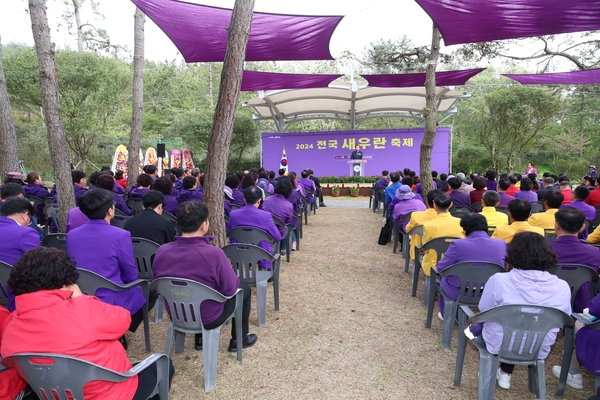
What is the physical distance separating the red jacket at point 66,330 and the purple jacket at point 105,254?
92cm

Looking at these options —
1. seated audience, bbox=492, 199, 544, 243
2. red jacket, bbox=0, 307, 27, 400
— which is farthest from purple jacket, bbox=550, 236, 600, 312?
red jacket, bbox=0, 307, 27, 400

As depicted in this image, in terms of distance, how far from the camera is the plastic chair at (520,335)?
202cm

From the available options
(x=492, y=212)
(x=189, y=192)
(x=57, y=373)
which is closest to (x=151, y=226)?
(x=189, y=192)

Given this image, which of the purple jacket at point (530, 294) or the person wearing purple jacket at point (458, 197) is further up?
the person wearing purple jacket at point (458, 197)

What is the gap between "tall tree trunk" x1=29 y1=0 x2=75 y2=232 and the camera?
14.8 ft

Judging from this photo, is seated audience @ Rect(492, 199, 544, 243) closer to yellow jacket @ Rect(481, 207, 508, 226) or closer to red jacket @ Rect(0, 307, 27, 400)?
yellow jacket @ Rect(481, 207, 508, 226)

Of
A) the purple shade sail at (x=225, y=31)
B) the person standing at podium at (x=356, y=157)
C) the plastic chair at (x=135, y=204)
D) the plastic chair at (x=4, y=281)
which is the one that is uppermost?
the purple shade sail at (x=225, y=31)

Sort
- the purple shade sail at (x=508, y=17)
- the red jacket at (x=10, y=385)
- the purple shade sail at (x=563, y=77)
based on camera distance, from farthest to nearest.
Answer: the purple shade sail at (x=563, y=77) < the purple shade sail at (x=508, y=17) < the red jacket at (x=10, y=385)

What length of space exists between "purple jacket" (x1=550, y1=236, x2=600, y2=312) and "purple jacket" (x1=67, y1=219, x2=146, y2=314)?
2988 mm

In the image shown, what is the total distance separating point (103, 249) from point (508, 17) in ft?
20.3

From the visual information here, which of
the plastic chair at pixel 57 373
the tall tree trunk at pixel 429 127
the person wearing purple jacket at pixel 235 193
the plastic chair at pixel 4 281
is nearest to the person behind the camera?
the plastic chair at pixel 57 373

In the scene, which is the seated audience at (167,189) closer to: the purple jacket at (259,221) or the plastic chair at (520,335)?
the purple jacket at (259,221)

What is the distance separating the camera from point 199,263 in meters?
2.35

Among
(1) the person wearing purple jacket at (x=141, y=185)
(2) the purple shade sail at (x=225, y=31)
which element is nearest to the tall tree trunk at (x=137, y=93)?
(2) the purple shade sail at (x=225, y=31)
